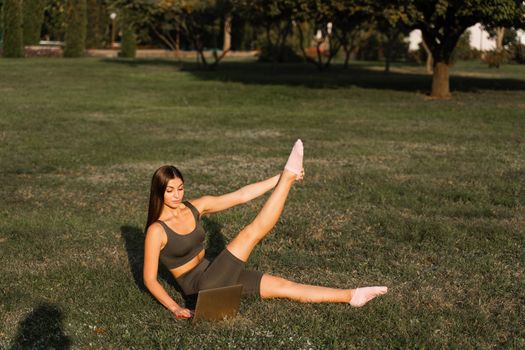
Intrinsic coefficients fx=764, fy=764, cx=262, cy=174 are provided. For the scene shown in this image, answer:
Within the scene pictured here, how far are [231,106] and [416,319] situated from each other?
60.2ft

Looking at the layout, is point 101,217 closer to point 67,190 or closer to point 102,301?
point 67,190

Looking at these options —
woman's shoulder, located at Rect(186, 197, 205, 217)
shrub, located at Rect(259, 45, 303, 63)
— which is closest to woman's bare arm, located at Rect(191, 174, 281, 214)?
woman's shoulder, located at Rect(186, 197, 205, 217)

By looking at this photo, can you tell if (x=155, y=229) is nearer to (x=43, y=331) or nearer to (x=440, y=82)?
(x=43, y=331)

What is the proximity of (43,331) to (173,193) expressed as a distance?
1.38 meters

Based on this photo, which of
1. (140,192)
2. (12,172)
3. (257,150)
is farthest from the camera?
(257,150)

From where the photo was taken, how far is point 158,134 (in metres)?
17.0

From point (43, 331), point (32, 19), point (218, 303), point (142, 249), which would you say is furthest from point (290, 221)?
point (32, 19)

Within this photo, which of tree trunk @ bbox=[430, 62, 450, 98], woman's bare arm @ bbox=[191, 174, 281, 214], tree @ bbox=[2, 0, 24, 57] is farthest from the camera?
tree @ bbox=[2, 0, 24, 57]

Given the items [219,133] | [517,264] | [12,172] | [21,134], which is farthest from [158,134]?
[517,264]

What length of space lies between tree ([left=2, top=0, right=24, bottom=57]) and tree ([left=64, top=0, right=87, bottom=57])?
12.3 ft

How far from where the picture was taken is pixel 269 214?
5.86 meters

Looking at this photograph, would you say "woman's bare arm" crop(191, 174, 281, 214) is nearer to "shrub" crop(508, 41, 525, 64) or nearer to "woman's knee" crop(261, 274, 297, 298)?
"woman's knee" crop(261, 274, 297, 298)

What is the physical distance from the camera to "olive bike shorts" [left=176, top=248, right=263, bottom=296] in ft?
19.0

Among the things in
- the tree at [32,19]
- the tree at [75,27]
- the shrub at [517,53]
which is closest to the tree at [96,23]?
the tree at [75,27]
